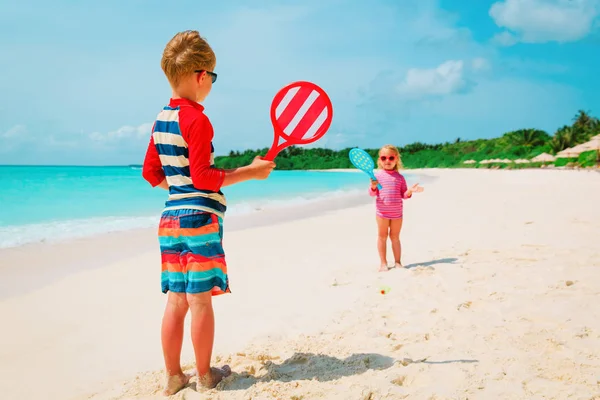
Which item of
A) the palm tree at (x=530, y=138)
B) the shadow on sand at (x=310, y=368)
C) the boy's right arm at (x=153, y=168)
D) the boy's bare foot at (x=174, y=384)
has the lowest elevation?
the shadow on sand at (x=310, y=368)

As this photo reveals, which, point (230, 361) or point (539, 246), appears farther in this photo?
point (539, 246)

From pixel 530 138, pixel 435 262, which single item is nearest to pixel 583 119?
pixel 530 138

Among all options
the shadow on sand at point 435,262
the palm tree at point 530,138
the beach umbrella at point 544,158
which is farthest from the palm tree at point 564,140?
the shadow on sand at point 435,262

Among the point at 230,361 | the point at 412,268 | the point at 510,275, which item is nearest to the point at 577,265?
the point at 510,275

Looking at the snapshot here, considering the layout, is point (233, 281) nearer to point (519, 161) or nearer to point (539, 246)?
point (539, 246)

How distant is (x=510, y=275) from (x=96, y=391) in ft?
11.3

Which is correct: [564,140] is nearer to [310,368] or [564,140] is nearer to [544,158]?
[544,158]

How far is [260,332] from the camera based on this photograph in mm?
3174

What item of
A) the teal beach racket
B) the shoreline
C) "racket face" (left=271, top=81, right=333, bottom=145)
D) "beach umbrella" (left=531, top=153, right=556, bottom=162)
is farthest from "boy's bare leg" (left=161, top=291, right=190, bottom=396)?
"beach umbrella" (left=531, top=153, right=556, bottom=162)

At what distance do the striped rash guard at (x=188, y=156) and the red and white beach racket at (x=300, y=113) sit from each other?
43cm

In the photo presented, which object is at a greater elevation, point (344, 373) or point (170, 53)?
point (170, 53)

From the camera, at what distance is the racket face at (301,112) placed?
241cm

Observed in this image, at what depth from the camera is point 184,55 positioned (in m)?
2.12

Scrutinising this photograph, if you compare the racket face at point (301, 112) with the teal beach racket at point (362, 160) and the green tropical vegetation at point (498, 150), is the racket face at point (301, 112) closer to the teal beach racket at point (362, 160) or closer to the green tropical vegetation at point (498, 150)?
the teal beach racket at point (362, 160)
